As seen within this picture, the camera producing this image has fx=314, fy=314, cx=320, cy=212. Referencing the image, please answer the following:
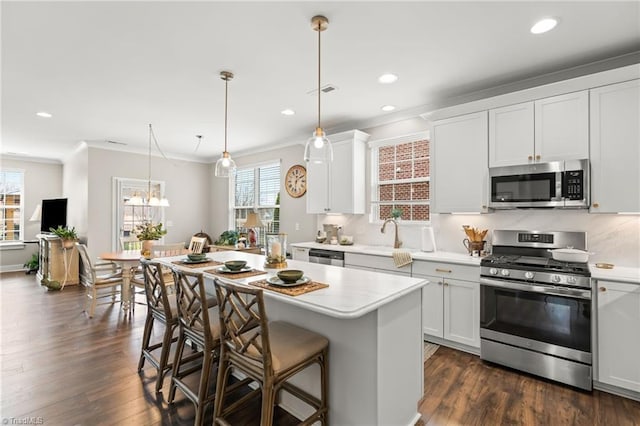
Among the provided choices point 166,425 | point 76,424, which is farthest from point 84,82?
point 166,425

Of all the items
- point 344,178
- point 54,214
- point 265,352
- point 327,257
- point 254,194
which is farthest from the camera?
point 54,214

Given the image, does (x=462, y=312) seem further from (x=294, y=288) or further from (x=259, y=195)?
(x=259, y=195)

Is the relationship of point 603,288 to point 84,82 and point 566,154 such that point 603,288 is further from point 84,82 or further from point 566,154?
point 84,82

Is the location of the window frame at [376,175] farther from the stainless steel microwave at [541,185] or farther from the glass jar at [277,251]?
the glass jar at [277,251]

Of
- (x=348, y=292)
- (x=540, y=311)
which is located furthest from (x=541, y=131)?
(x=348, y=292)

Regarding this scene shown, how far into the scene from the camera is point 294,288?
190cm

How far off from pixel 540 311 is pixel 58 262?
25.5 feet

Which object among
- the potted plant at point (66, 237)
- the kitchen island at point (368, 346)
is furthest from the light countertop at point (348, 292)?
the potted plant at point (66, 237)

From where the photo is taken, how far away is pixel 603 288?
240 cm

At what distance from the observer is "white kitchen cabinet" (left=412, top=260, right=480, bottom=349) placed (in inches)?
119

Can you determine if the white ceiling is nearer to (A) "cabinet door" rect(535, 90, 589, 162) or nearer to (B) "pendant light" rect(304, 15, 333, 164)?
(B) "pendant light" rect(304, 15, 333, 164)

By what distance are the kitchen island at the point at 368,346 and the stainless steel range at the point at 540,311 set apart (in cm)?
115

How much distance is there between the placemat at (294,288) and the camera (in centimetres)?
182

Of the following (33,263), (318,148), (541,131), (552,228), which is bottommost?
(33,263)
